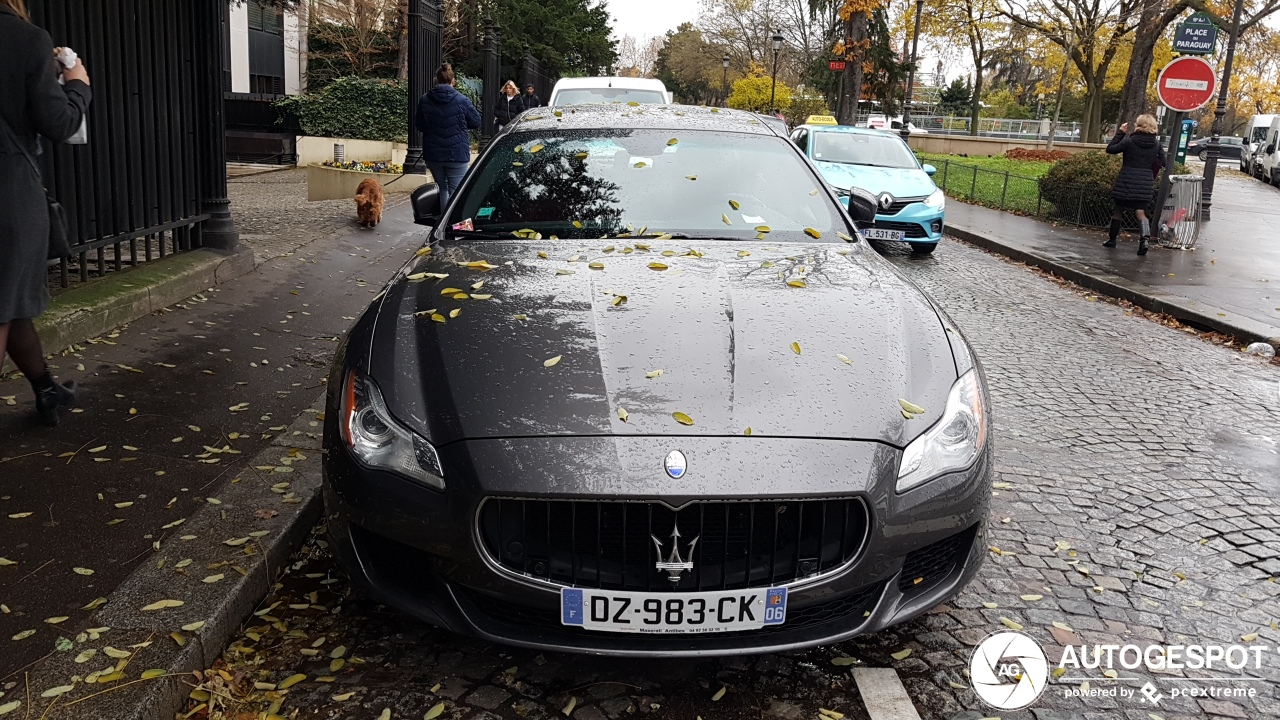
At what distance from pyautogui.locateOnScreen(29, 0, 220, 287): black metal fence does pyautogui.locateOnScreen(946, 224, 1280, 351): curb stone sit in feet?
29.0

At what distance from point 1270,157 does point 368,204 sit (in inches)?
1534

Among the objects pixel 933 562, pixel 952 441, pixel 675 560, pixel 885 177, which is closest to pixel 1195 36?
pixel 885 177

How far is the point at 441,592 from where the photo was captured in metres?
2.74

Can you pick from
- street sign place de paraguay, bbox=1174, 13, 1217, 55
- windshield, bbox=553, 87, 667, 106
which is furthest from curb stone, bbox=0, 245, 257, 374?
street sign place de paraguay, bbox=1174, 13, 1217, 55

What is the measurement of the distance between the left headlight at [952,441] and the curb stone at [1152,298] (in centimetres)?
672

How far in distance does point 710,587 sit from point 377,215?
31.9 ft

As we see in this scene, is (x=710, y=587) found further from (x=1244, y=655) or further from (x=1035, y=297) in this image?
(x=1035, y=297)

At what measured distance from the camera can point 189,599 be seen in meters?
3.07

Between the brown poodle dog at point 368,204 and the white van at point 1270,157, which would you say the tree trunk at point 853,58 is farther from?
the brown poodle dog at point 368,204

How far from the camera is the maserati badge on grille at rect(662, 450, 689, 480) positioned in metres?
2.58

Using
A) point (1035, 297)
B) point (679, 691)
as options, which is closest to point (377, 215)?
point (1035, 297)

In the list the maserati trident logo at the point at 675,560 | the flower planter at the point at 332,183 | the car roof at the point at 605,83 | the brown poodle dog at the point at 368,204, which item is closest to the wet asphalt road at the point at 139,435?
the maserati trident logo at the point at 675,560

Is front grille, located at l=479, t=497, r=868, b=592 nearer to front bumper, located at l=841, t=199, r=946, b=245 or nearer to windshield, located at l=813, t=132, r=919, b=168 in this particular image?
front bumper, located at l=841, t=199, r=946, b=245

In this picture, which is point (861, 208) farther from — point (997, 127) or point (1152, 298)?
point (997, 127)
